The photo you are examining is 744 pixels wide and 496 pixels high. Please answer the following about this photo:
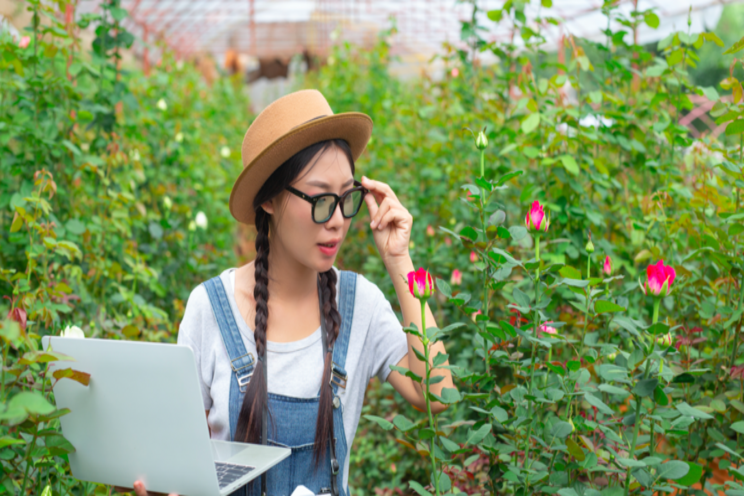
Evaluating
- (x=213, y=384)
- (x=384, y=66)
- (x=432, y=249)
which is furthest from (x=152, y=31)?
(x=213, y=384)

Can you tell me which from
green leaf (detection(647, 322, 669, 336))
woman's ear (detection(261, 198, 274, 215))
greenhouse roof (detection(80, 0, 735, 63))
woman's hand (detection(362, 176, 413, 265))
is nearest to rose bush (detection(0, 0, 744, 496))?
green leaf (detection(647, 322, 669, 336))

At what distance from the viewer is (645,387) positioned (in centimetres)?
89

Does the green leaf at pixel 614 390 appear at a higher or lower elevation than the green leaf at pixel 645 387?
lower

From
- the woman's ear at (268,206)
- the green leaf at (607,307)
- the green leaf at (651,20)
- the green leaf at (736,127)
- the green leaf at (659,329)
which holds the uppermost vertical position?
the green leaf at (651,20)

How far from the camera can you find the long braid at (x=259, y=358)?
1212mm

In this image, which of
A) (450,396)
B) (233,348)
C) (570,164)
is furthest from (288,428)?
(570,164)

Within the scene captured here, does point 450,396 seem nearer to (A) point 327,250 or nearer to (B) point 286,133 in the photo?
(A) point 327,250

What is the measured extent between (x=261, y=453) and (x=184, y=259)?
76.0 inches

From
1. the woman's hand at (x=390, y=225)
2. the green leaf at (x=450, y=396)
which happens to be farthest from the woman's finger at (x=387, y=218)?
the green leaf at (x=450, y=396)

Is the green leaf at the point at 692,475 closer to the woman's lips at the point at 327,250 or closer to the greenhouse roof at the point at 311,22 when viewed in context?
the woman's lips at the point at 327,250

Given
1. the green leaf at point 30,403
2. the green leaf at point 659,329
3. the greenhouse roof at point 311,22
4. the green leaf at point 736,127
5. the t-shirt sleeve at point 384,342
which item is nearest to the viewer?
the green leaf at point 30,403

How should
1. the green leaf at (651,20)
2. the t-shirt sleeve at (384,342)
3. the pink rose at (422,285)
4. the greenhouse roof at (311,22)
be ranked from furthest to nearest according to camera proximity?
the greenhouse roof at (311,22), the green leaf at (651,20), the t-shirt sleeve at (384,342), the pink rose at (422,285)

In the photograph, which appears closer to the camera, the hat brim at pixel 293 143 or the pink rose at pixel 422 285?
the pink rose at pixel 422 285

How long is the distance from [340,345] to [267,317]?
185 millimetres
